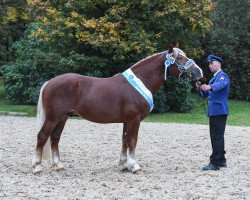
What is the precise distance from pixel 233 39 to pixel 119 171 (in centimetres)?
1645

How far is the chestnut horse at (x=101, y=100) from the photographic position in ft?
26.1

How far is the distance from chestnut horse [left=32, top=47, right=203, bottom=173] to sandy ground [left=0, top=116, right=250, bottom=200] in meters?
0.52

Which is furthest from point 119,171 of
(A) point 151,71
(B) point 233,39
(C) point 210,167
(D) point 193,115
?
(B) point 233,39

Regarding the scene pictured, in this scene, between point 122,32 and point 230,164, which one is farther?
point 122,32

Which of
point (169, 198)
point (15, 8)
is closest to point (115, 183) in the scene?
point (169, 198)

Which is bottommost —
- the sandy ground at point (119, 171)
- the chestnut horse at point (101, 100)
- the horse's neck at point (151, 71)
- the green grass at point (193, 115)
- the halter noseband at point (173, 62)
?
the green grass at point (193, 115)

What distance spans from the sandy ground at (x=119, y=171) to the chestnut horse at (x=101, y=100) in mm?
516

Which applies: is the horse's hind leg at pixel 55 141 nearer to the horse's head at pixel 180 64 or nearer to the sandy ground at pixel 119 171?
the sandy ground at pixel 119 171

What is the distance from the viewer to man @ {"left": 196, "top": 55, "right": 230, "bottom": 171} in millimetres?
8156

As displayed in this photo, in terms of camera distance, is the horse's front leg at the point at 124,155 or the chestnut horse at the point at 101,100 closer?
the chestnut horse at the point at 101,100

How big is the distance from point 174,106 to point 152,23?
3.59 metres

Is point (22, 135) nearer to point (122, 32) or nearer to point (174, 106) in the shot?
point (122, 32)

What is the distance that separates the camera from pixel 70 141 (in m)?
11.8

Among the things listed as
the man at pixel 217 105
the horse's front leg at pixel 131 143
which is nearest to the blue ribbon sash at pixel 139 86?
the horse's front leg at pixel 131 143
